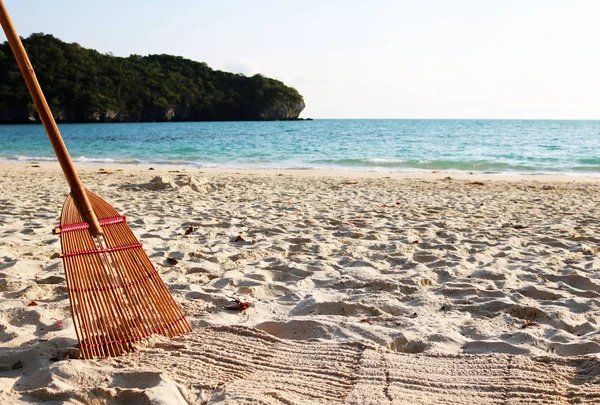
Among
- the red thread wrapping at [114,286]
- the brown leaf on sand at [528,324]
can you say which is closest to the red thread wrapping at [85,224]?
the red thread wrapping at [114,286]

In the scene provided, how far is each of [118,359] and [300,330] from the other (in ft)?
2.92

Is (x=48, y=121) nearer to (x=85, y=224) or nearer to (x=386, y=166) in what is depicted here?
(x=85, y=224)

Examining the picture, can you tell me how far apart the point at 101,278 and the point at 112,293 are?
0.10m

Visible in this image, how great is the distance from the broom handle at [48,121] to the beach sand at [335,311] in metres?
0.60

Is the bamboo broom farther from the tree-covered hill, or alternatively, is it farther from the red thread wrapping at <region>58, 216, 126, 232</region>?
the tree-covered hill

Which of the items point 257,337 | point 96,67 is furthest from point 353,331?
point 96,67

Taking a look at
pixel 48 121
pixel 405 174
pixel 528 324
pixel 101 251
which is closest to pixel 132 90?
pixel 405 174

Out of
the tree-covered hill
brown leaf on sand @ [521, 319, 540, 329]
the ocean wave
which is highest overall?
the tree-covered hill

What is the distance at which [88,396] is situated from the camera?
1932 mm

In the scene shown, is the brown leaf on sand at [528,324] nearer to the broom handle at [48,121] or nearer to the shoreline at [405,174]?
the broom handle at [48,121]

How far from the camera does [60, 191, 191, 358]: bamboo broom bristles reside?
2428 mm

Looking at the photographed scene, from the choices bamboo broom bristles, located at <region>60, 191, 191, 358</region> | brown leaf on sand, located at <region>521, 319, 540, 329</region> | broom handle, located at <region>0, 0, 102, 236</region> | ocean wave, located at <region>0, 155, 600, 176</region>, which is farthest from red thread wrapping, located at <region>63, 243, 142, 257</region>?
ocean wave, located at <region>0, 155, 600, 176</region>

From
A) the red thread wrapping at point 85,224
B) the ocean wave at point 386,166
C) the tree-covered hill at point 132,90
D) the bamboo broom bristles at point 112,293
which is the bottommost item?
the ocean wave at point 386,166

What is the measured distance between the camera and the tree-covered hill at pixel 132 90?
61.8 metres
